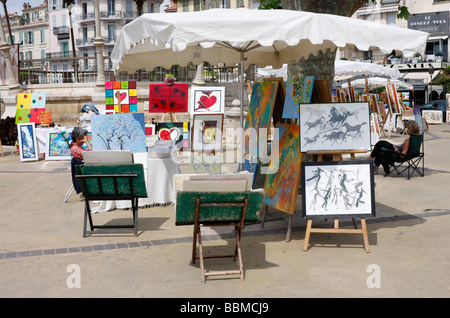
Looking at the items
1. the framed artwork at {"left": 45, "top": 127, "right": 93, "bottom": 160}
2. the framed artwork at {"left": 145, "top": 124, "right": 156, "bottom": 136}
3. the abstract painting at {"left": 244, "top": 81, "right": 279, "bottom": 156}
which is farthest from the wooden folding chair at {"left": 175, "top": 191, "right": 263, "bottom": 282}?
the framed artwork at {"left": 145, "top": 124, "right": 156, "bottom": 136}

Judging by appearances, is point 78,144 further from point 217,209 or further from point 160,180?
point 217,209

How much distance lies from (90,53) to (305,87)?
208 feet

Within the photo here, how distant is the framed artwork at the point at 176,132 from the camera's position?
11473 millimetres

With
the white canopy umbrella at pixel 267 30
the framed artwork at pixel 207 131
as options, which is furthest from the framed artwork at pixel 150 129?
the white canopy umbrella at pixel 267 30

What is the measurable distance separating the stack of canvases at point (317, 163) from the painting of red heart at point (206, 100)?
15.4 feet

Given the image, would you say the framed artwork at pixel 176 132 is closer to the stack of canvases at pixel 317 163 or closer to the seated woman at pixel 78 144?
the seated woman at pixel 78 144

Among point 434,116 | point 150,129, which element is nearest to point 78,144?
point 150,129

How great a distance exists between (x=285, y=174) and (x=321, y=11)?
3.35 metres

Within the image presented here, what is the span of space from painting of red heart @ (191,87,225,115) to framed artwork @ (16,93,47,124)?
5119 millimetres

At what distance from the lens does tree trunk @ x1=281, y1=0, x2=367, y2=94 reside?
8305 mm

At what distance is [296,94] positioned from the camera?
629 centimetres

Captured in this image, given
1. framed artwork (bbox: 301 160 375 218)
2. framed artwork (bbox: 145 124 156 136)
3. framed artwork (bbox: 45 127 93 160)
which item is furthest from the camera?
framed artwork (bbox: 145 124 156 136)

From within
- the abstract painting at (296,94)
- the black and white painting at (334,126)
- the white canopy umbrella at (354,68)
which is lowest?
the black and white painting at (334,126)

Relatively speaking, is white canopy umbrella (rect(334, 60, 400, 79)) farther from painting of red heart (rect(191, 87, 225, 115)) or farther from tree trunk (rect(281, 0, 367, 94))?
tree trunk (rect(281, 0, 367, 94))
